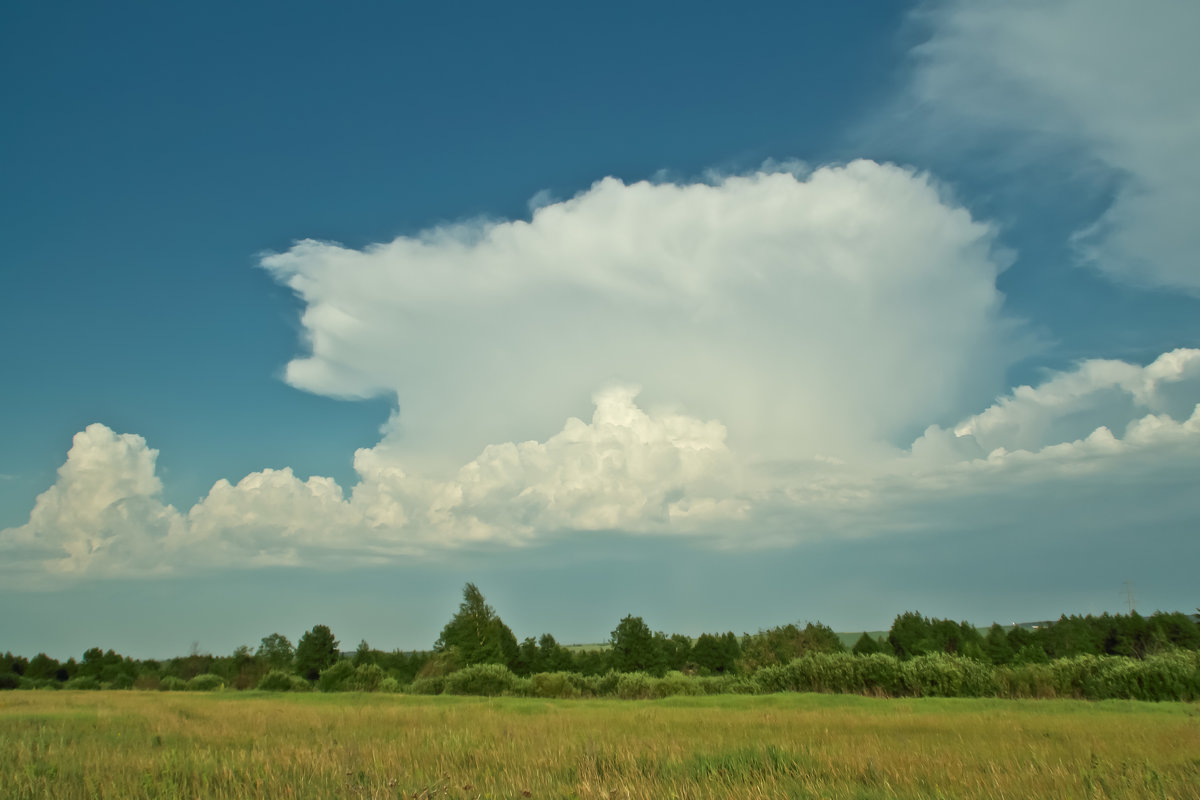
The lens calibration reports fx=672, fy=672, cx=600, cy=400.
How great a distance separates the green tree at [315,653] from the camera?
250ft

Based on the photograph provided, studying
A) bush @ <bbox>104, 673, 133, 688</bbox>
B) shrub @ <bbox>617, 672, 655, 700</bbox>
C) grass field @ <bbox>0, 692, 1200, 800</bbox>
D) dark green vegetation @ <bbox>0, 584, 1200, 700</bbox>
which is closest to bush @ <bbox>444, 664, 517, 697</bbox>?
dark green vegetation @ <bbox>0, 584, 1200, 700</bbox>

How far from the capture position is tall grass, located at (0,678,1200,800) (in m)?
7.77

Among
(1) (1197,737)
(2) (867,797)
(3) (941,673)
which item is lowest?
(3) (941,673)

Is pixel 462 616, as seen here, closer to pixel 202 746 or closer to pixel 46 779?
pixel 202 746

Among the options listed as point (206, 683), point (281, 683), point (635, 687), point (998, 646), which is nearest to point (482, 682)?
point (635, 687)

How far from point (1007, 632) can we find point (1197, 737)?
8358 cm

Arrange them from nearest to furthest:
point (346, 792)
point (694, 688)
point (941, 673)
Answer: point (346, 792) < point (941, 673) < point (694, 688)

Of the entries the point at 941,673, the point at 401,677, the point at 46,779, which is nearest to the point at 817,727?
the point at 46,779

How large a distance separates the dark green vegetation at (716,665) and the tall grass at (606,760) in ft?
64.6

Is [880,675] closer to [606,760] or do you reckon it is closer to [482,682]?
[482,682]

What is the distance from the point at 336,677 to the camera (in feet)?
185

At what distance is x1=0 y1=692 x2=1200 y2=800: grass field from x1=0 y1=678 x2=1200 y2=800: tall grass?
4 centimetres

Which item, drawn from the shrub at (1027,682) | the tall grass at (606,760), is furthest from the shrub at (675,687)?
the tall grass at (606,760)

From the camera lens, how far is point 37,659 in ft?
260
